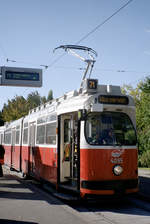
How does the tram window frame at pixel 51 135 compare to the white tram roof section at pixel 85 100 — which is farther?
the tram window frame at pixel 51 135

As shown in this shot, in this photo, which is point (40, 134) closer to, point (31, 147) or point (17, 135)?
point (31, 147)

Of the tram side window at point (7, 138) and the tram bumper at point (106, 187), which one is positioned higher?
the tram side window at point (7, 138)

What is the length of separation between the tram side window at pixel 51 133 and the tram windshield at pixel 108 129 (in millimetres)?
1866

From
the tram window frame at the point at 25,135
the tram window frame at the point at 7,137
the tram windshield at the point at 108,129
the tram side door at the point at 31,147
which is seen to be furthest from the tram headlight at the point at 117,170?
the tram window frame at the point at 7,137

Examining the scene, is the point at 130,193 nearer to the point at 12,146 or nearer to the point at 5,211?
the point at 5,211

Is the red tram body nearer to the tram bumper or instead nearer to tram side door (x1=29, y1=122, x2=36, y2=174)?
the tram bumper

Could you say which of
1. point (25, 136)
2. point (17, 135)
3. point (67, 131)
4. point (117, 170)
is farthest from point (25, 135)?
point (117, 170)

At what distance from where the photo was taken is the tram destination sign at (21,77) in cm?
2206

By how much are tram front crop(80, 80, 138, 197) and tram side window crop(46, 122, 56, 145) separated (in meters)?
1.79

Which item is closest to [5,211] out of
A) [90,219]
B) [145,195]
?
[90,219]

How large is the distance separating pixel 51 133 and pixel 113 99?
266 centimetres

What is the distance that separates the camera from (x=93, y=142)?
26.9 feet

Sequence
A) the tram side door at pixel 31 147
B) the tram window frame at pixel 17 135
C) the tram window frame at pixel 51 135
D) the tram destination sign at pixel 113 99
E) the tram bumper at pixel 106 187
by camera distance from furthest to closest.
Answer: the tram window frame at pixel 17 135, the tram side door at pixel 31 147, the tram window frame at pixel 51 135, the tram destination sign at pixel 113 99, the tram bumper at pixel 106 187

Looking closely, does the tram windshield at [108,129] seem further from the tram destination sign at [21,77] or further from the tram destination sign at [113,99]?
the tram destination sign at [21,77]
